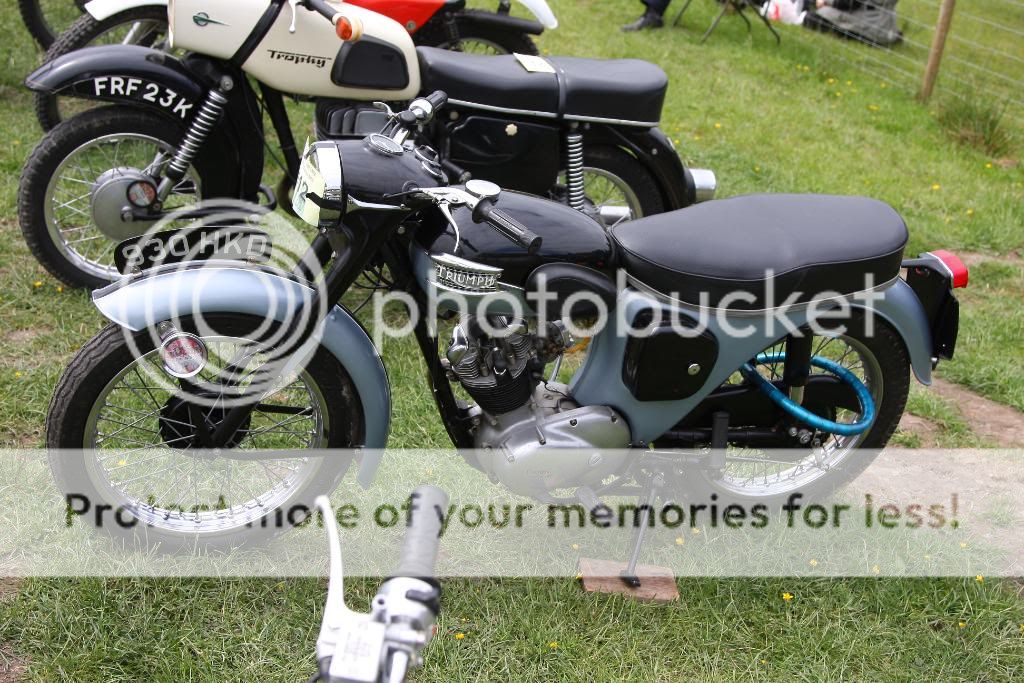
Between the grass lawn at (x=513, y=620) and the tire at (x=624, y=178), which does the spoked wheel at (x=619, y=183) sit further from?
the grass lawn at (x=513, y=620)

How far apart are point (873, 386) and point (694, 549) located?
2.45 ft

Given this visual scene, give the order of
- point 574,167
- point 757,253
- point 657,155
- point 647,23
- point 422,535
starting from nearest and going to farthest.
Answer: point 422,535 < point 757,253 < point 574,167 < point 657,155 < point 647,23

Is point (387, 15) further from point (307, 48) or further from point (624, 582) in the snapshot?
point (624, 582)

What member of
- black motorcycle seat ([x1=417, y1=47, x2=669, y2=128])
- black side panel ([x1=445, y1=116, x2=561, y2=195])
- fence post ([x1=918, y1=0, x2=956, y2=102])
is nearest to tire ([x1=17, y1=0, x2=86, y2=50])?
black motorcycle seat ([x1=417, y1=47, x2=669, y2=128])

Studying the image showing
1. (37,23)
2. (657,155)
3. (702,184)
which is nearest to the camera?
(657,155)

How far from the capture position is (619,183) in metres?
4.41

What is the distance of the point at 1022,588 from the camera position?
304cm

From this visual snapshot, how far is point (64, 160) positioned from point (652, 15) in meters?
6.65

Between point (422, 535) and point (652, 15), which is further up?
point (422, 535)

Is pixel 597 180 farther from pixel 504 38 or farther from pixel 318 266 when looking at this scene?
pixel 318 266

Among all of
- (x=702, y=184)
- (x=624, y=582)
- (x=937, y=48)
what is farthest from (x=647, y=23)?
(x=624, y=582)

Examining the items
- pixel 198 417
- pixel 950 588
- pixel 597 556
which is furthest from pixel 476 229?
pixel 950 588

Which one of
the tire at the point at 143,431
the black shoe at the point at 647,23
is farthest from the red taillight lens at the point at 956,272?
the black shoe at the point at 647,23

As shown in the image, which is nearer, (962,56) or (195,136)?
(195,136)
